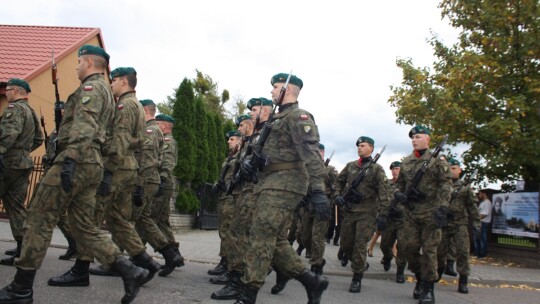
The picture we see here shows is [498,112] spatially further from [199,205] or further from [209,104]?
[209,104]

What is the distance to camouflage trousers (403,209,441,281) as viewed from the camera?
20.6ft

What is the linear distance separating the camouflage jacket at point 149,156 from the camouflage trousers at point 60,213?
5.70 feet

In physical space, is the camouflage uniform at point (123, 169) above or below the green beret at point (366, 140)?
below

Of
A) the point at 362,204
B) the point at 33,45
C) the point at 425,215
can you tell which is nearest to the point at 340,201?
the point at 362,204

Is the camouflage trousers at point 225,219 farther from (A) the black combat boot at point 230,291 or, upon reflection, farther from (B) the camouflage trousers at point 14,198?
(B) the camouflage trousers at point 14,198

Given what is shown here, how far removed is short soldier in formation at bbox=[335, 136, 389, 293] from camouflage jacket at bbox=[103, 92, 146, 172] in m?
3.22

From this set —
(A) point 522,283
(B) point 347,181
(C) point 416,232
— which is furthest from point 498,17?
(C) point 416,232

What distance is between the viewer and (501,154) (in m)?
13.8

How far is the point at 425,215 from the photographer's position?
646 centimetres

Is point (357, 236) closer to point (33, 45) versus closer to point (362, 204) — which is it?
point (362, 204)

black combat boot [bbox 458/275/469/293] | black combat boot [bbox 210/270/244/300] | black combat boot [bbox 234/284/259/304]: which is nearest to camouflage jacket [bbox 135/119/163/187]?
black combat boot [bbox 210/270/244/300]

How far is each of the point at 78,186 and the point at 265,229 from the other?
1651mm

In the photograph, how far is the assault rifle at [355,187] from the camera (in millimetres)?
7414

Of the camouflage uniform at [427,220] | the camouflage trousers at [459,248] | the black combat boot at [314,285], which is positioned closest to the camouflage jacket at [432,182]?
the camouflage uniform at [427,220]
